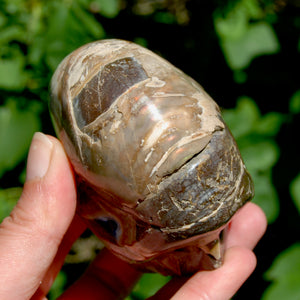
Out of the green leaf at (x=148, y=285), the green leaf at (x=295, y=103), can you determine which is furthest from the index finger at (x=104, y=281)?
Answer: the green leaf at (x=295, y=103)

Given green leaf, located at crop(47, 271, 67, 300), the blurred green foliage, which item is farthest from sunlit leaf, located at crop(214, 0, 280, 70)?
green leaf, located at crop(47, 271, 67, 300)

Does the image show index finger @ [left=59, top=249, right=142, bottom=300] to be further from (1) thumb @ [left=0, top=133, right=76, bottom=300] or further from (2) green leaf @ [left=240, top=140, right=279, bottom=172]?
(2) green leaf @ [left=240, top=140, right=279, bottom=172]

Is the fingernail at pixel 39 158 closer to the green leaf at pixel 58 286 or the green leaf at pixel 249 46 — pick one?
the green leaf at pixel 58 286

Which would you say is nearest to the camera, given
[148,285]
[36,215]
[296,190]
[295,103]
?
[36,215]

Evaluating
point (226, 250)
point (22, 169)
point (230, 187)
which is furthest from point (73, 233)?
point (230, 187)

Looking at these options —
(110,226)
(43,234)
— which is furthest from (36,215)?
(110,226)

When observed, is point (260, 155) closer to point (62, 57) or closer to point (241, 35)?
point (241, 35)

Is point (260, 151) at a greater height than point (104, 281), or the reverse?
point (260, 151)
